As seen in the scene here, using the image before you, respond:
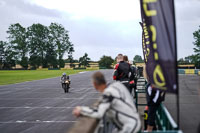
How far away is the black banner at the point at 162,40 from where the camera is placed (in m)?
2.96

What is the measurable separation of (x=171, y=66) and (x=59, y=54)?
96.5 meters

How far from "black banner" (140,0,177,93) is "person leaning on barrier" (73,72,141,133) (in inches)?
25.0

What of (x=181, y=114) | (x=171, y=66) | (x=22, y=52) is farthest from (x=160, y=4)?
(x=22, y=52)

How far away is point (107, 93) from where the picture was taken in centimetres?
273

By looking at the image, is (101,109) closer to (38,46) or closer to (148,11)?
(148,11)

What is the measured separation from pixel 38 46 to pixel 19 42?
34.5 feet

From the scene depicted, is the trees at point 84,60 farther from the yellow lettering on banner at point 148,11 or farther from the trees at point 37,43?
the yellow lettering on banner at point 148,11

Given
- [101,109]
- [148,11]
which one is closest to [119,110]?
[101,109]

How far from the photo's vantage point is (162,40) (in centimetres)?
320

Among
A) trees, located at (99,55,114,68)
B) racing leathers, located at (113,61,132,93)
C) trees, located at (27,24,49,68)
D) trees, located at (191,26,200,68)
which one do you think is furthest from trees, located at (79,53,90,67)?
racing leathers, located at (113,61,132,93)

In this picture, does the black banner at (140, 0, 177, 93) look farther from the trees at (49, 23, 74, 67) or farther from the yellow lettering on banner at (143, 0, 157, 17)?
the trees at (49, 23, 74, 67)

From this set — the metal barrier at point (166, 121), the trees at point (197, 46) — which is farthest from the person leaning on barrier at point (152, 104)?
the trees at point (197, 46)

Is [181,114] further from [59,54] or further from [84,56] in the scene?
[84,56]

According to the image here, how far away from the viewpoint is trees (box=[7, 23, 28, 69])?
89.6 m
